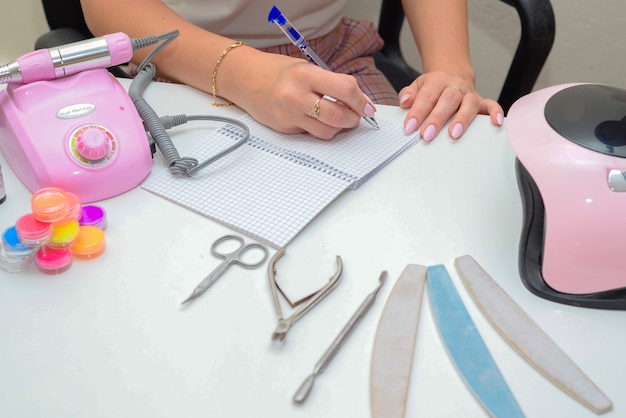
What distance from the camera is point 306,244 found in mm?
565

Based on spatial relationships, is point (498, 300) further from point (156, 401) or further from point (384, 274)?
point (156, 401)

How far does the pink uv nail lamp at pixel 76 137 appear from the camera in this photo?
22.9 inches

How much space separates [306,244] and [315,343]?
12 cm

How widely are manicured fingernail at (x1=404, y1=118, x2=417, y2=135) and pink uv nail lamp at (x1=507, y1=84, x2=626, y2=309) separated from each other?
164 mm

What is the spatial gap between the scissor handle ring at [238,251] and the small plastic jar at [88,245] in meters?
0.10

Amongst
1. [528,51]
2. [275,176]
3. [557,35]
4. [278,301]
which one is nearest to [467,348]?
[278,301]

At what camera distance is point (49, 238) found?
1.72ft

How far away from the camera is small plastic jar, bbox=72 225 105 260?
54 cm

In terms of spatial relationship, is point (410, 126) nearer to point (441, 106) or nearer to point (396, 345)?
point (441, 106)

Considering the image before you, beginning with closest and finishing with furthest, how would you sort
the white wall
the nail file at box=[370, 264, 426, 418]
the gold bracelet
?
the nail file at box=[370, 264, 426, 418]
the gold bracelet
the white wall

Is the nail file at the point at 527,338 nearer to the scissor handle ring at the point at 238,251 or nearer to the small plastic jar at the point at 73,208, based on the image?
the scissor handle ring at the point at 238,251

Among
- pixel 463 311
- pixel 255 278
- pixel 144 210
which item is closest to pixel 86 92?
pixel 144 210

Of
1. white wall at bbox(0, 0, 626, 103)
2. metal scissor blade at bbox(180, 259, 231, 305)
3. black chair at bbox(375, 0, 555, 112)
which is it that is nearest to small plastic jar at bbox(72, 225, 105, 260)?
metal scissor blade at bbox(180, 259, 231, 305)

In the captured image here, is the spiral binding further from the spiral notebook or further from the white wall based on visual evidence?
the white wall
